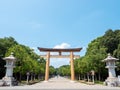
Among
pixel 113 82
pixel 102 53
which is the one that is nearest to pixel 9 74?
pixel 113 82

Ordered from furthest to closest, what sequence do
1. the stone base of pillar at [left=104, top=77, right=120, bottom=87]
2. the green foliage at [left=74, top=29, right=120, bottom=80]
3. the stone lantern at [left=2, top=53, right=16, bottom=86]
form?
1. the green foliage at [left=74, top=29, right=120, bottom=80]
2. the stone lantern at [left=2, top=53, right=16, bottom=86]
3. the stone base of pillar at [left=104, top=77, right=120, bottom=87]

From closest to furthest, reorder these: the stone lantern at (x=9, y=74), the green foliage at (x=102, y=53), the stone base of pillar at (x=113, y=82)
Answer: the stone base of pillar at (x=113, y=82)
the stone lantern at (x=9, y=74)
the green foliage at (x=102, y=53)

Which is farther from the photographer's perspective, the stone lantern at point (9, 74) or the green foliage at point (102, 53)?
the green foliage at point (102, 53)

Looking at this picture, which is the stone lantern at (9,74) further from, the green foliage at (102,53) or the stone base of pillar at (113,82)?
the green foliage at (102,53)

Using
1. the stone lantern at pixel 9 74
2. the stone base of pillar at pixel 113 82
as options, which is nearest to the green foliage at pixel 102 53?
the stone base of pillar at pixel 113 82

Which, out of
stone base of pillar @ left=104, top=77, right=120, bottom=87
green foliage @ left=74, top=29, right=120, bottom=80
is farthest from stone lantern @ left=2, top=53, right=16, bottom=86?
green foliage @ left=74, top=29, right=120, bottom=80

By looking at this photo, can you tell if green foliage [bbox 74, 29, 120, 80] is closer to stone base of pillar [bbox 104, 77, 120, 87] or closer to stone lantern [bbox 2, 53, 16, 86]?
stone base of pillar [bbox 104, 77, 120, 87]

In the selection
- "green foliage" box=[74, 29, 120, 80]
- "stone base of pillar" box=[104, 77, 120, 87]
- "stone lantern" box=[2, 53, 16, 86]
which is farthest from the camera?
"green foliage" box=[74, 29, 120, 80]

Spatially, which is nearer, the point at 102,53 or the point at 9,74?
the point at 9,74

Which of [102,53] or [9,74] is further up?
[102,53]

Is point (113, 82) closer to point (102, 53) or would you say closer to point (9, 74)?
point (9, 74)

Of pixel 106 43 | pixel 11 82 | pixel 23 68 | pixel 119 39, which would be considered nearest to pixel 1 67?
pixel 23 68

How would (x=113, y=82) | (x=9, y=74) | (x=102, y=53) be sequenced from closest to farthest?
1. (x=113, y=82)
2. (x=9, y=74)
3. (x=102, y=53)

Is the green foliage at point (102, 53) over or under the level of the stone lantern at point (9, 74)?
over
